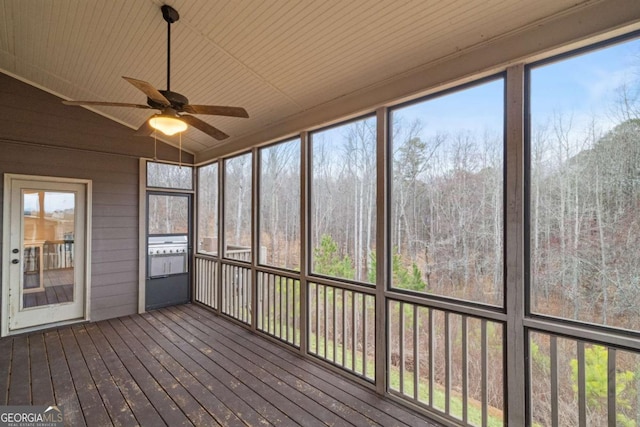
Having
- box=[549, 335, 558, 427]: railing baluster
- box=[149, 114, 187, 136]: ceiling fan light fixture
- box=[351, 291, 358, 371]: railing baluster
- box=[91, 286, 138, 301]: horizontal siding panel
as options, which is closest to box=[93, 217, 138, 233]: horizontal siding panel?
box=[91, 286, 138, 301]: horizontal siding panel

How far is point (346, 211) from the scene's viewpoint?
124 inches

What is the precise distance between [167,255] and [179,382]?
2.92m

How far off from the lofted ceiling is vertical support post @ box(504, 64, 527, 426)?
462mm

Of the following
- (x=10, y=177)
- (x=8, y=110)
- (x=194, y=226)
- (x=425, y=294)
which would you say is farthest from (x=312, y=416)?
(x=8, y=110)

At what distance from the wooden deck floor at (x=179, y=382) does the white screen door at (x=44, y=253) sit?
1.05ft

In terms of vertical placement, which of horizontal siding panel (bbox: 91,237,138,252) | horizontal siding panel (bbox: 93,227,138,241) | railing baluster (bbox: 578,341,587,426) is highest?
horizontal siding panel (bbox: 93,227,138,241)

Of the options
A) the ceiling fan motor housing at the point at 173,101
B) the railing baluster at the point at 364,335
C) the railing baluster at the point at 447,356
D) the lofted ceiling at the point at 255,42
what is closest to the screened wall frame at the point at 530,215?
the lofted ceiling at the point at 255,42

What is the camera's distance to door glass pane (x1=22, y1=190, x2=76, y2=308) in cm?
413

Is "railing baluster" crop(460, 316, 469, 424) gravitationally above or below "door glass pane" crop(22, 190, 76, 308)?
below

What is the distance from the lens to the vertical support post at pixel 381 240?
2.70 metres

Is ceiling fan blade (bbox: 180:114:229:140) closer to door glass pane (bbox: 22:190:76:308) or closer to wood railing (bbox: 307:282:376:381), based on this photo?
wood railing (bbox: 307:282:376:381)

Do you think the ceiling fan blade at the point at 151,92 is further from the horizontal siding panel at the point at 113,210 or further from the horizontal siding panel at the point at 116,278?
the horizontal siding panel at the point at 116,278

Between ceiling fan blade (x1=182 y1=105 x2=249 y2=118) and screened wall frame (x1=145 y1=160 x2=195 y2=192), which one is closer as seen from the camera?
ceiling fan blade (x1=182 y1=105 x2=249 y2=118)

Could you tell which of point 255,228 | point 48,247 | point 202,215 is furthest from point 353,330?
point 48,247
